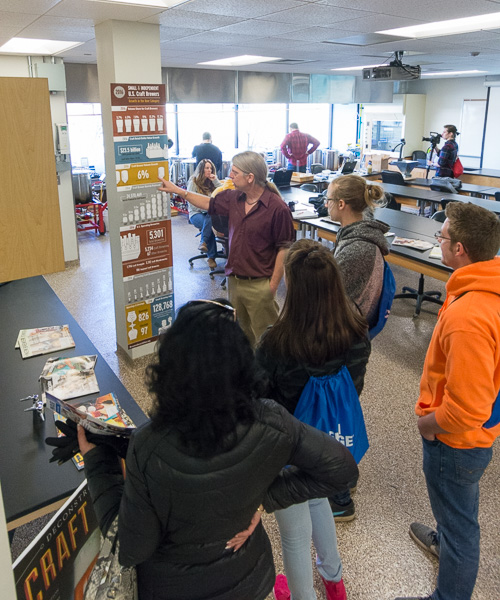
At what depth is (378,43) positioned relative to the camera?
209 inches

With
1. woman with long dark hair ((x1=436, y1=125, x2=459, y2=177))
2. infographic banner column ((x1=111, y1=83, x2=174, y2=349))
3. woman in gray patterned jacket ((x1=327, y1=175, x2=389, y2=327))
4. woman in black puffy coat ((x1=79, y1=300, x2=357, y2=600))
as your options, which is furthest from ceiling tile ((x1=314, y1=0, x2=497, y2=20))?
woman with long dark hair ((x1=436, y1=125, x2=459, y2=177))

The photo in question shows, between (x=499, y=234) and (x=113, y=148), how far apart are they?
287 centimetres

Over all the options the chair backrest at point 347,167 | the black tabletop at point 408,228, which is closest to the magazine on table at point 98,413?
the black tabletop at point 408,228

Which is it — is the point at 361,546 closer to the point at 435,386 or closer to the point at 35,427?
the point at 435,386

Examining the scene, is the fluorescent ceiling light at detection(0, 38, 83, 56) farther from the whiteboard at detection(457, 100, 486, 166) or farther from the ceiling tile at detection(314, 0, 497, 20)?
the whiteboard at detection(457, 100, 486, 166)

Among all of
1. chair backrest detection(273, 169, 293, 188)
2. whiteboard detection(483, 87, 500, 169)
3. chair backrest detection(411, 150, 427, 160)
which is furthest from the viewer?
chair backrest detection(411, 150, 427, 160)

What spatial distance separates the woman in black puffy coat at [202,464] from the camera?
1.17 m

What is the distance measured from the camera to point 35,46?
5441 millimetres

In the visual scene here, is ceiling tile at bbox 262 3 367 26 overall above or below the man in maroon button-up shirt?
above

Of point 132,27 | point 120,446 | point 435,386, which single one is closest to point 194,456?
point 120,446

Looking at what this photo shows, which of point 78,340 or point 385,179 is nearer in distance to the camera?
point 78,340

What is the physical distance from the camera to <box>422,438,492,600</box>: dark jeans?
1.82 m

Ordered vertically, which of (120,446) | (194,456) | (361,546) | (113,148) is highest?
(113,148)

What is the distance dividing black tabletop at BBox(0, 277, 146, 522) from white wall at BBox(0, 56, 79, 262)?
2799 millimetres
